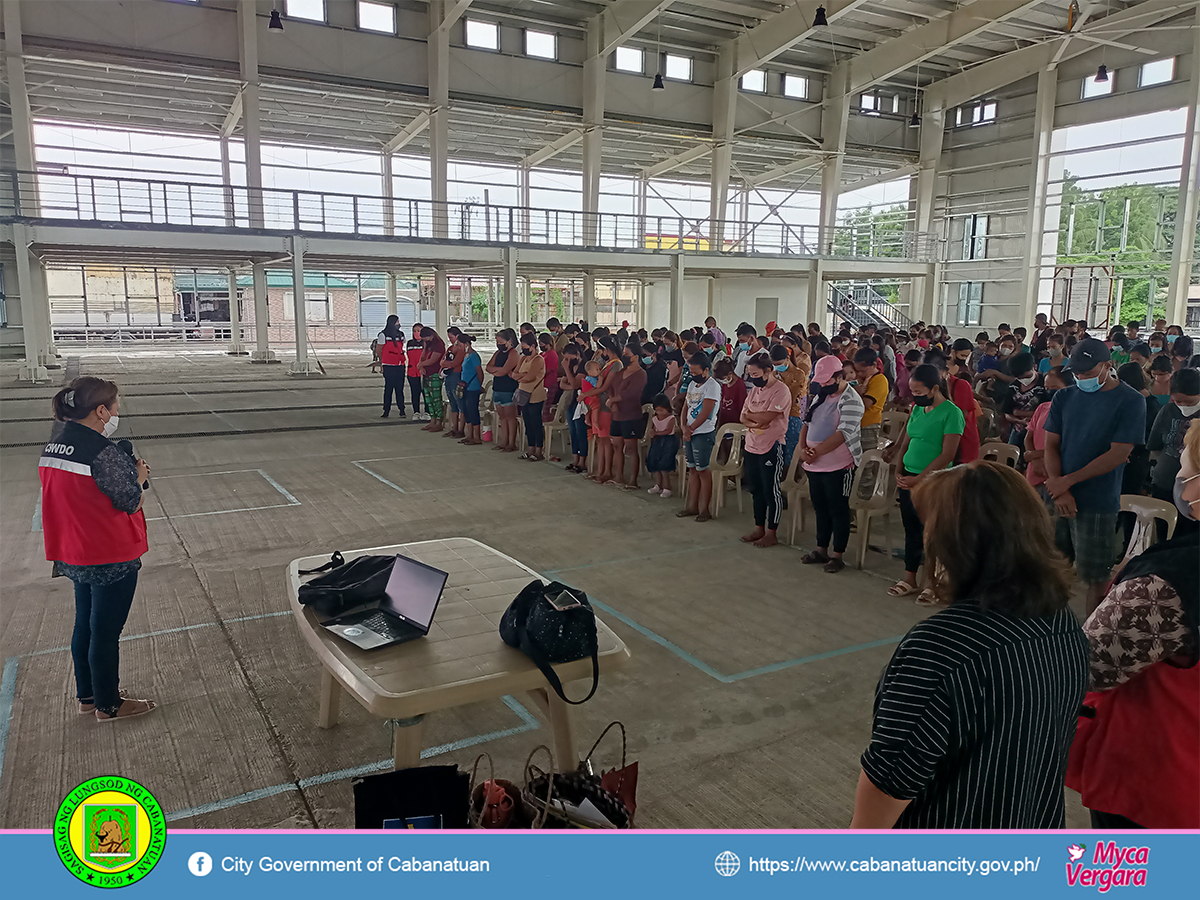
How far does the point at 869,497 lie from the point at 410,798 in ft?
15.9

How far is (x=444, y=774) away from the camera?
224 cm

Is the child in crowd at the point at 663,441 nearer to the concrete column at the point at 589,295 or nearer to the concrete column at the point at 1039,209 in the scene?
the concrete column at the point at 589,295

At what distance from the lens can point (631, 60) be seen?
73.9 feet

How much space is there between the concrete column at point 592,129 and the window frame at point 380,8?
4961 mm

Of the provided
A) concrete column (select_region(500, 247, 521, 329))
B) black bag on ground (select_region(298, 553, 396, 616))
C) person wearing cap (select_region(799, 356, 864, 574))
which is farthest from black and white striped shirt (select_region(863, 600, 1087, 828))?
concrete column (select_region(500, 247, 521, 329))

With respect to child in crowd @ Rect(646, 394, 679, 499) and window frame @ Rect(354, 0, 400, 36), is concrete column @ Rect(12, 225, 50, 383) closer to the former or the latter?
window frame @ Rect(354, 0, 400, 36)

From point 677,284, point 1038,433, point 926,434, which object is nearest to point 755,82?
point 677,284

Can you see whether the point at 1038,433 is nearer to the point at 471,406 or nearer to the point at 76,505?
the point at 76,505

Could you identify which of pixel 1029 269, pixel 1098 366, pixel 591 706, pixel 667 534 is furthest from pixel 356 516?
pixel 1029 269

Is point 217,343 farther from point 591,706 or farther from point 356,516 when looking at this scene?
point 591,706

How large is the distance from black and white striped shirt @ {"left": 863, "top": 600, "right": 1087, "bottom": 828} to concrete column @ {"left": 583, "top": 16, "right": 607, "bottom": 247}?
810 inches

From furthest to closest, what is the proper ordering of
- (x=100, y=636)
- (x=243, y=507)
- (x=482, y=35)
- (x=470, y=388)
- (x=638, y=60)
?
1. (x=638, y=60)
2. (x=482, y=35)
3. (x=470, y=388)
4. (x=243, y=507)
5. (x=100, y=636)

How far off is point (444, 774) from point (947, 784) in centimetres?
134

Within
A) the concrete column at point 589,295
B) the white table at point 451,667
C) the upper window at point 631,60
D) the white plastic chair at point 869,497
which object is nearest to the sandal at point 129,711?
the white table at point 451,667
